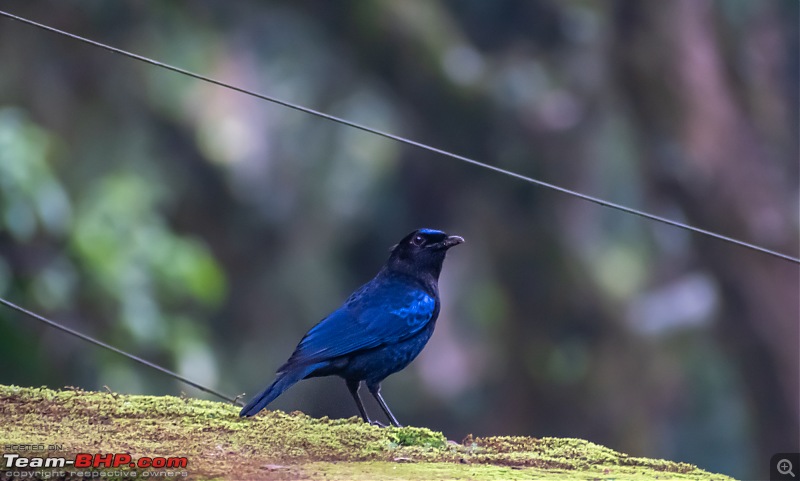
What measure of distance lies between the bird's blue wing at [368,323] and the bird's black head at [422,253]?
0.09 m

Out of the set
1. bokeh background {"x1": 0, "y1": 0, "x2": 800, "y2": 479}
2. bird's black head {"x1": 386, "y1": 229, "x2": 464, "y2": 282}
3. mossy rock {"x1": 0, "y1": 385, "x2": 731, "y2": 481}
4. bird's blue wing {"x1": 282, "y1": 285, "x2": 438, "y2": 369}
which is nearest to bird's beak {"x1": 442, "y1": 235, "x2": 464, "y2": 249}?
bird's black head {"x1": 386, "y1": 229, "x2": 464, "y2": 282}

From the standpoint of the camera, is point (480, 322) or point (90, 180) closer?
point (90, 180)

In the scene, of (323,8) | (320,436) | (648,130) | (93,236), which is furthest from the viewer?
(323,8)

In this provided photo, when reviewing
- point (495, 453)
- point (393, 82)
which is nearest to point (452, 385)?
point (393, 82)

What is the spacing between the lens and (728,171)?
7.08m

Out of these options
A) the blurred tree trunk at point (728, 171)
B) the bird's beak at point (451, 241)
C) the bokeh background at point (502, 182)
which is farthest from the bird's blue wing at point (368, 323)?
the blurred tree trunk at point (728, 171)

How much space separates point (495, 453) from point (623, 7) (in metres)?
5.57

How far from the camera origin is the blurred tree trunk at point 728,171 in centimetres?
697

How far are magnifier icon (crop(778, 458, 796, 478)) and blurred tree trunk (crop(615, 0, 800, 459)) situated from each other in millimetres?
4248

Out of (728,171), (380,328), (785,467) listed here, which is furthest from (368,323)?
(728,171)

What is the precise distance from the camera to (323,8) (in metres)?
8.27

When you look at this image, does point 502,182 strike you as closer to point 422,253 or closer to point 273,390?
point 422,253

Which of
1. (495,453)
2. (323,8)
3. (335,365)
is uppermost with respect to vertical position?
(323,8)

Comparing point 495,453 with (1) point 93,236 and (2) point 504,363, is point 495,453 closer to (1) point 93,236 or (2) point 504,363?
(1) point 93,236
